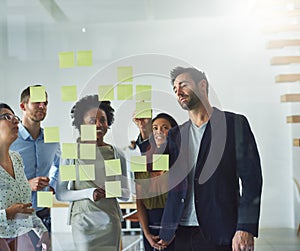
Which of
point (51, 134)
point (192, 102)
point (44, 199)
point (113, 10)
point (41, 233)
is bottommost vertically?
point (41, 233)

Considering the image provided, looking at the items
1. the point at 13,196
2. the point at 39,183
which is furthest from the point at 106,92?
the point at 13,196

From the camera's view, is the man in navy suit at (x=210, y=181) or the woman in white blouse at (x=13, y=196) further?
the woman in white blouse at (x=13, y=196)

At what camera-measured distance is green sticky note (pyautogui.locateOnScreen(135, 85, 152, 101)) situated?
185 centimetres

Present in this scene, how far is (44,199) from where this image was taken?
1906mm

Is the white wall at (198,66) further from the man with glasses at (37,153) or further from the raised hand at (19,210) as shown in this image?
the raised hand at (19,210)

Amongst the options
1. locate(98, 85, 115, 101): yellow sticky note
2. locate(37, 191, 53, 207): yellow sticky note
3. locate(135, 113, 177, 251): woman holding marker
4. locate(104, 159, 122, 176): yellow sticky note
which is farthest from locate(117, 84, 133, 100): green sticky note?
locate(37, 191, 53, 207): yellow sticky note

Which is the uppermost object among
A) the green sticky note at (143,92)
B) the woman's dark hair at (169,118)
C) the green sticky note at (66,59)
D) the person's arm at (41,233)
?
the green sticky note at (66,59)

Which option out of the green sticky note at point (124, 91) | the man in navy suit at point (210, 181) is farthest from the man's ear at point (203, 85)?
the green sticky note at point (124, 91)

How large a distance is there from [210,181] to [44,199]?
623 millimetres

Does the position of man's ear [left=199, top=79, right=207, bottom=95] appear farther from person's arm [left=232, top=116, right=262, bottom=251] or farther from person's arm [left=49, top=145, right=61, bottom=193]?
person's arm [left=49, top=145, right=61, bottom=193]

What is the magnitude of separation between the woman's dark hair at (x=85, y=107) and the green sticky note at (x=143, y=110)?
0.09 meters

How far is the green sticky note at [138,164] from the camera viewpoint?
6.03ft

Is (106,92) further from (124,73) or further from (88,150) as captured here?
(88,150)

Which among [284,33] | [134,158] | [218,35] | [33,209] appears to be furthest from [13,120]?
[284,33]
